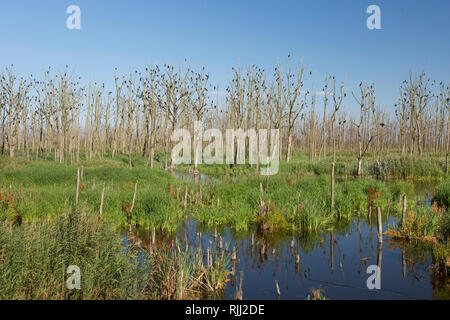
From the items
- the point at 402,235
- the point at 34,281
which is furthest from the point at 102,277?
the point at 402,235

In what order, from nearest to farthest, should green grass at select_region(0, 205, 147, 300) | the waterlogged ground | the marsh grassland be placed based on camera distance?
1. green grass at select_region(0, 205, 147, 300)
2. the marsh grassland
3. the waterlogged ground

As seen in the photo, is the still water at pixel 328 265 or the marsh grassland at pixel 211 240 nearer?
the marsh grassland at pixel 211 240

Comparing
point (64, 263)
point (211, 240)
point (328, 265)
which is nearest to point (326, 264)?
point (328, 265)

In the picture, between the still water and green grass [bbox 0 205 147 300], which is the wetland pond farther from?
green grass [bbox 0 205 147 300]

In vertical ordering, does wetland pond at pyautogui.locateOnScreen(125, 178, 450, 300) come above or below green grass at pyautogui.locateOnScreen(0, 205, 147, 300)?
below

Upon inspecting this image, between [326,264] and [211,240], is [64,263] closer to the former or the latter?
[211,240]

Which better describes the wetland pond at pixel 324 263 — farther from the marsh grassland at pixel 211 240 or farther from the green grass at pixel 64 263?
the green grass at pixel 64 263

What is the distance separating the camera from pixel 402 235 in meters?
9.04

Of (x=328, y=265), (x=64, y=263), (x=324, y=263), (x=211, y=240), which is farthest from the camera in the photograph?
(x=211, y=240)

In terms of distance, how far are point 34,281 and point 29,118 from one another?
34968 millimetres

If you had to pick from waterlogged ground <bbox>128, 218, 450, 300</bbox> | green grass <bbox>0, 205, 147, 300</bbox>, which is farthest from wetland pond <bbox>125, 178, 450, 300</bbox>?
green grass <bbox>0, 205, 147, 300</bbox>

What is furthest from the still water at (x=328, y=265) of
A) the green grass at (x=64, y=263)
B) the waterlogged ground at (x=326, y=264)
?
the green grass at (x=64, y=263)

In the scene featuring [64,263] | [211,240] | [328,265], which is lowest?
[328,265]
